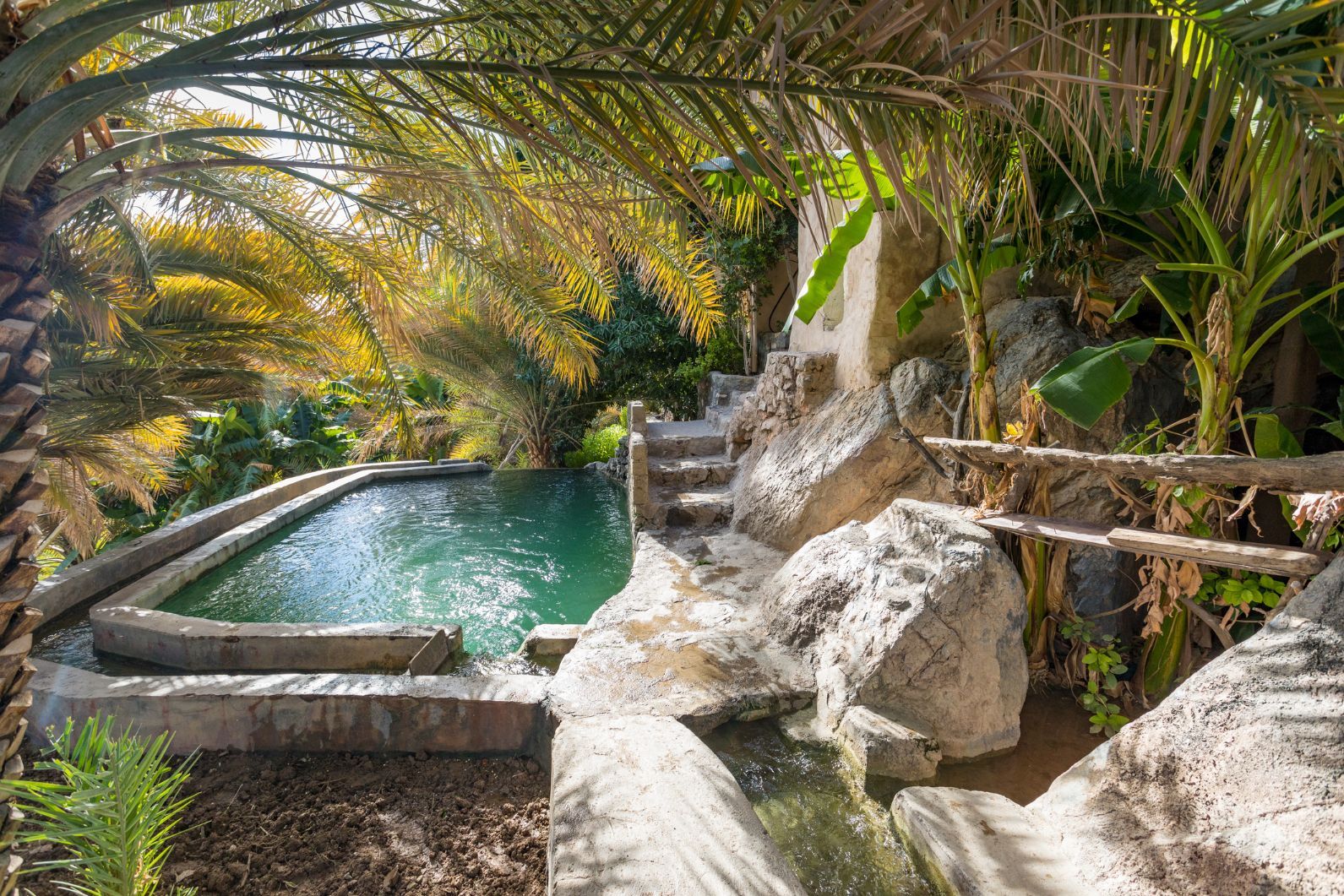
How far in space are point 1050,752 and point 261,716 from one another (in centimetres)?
→ 386

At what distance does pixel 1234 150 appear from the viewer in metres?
1.73

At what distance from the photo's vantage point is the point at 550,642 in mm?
4387

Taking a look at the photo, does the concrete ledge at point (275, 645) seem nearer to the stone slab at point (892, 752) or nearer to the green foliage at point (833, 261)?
the stone slab at point (892, 752)

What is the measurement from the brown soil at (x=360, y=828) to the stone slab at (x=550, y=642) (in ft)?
4.49

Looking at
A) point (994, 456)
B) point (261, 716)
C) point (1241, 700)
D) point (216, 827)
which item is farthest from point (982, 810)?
point (261, 716)

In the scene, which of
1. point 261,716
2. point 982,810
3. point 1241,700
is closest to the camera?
point 1241,700

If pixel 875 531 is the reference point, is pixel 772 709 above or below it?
below

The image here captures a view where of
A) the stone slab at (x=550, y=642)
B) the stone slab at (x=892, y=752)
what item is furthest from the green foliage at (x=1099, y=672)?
the stone slab at (x=550, y=642)

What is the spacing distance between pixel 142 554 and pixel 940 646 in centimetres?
737

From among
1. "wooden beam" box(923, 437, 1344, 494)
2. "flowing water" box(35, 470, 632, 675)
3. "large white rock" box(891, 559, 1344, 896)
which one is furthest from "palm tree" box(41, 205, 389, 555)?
"large white rock" box(891, 559, 1344, 896)

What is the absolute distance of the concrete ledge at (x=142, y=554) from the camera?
5.26 m

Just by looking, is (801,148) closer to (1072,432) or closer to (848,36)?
(848,36)

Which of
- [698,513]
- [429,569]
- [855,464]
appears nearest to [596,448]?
[698,513]

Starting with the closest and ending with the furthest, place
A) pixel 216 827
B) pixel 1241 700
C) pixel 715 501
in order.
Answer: pixel 1241 700 < pixel 216 827 < pixel 715 501
